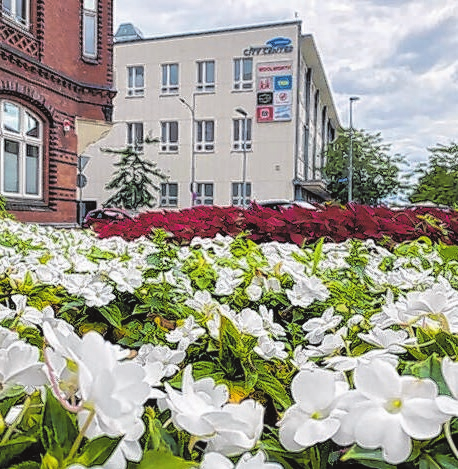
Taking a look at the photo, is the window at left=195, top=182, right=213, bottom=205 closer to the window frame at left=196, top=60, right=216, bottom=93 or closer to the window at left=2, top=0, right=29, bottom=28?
the window frame at left=196, top=60, right=216, bottom=93

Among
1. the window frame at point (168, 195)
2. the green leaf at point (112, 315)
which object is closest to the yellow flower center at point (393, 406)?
the green leaf at point (112, 315)

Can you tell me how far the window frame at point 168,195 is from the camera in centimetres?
2628

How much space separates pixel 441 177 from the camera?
869 inches

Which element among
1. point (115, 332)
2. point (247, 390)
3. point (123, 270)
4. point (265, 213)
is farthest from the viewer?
point (265, 213)

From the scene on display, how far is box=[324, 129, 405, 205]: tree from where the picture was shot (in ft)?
104

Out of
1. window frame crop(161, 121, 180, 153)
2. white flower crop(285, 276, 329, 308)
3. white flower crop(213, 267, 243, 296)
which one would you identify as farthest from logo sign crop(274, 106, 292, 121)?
white flower crop(285, 276, 329, 308)

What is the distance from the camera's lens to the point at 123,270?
1.39m

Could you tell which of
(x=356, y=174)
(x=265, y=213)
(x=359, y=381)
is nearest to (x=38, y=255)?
(x=359, y=381)

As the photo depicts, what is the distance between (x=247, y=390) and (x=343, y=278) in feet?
2.79

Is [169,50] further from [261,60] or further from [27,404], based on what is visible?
[27,404]

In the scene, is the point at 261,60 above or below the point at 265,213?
above

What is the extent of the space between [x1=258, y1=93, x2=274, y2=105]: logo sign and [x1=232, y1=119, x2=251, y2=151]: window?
0.95 m

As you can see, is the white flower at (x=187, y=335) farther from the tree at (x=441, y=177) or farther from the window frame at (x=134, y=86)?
the window frame at (x=134, y=86)

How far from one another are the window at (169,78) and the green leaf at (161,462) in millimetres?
26745
